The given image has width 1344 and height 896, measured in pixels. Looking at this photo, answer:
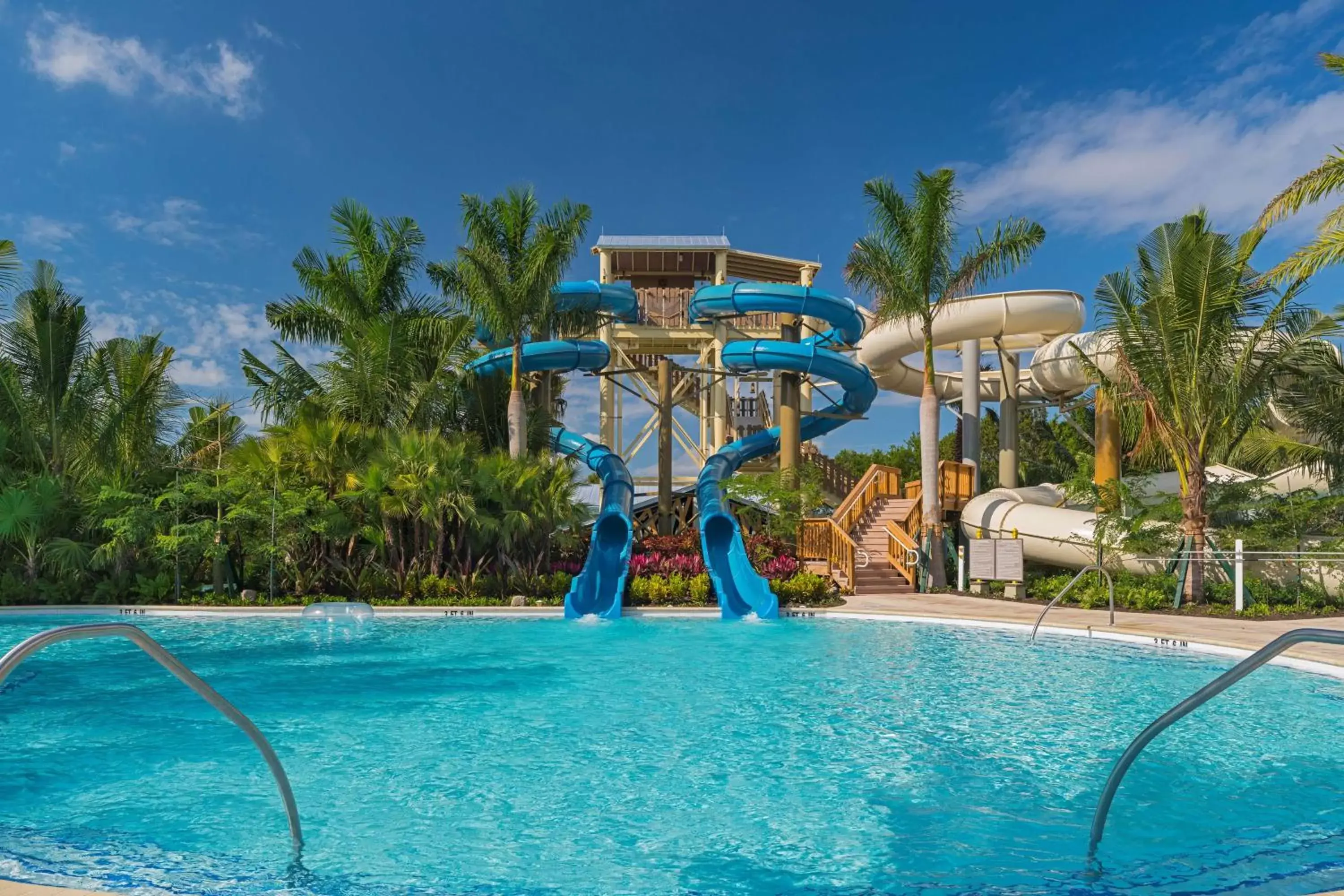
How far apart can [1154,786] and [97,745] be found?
8029 mm

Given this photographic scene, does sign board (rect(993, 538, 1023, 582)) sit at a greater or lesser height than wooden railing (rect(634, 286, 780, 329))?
lesser

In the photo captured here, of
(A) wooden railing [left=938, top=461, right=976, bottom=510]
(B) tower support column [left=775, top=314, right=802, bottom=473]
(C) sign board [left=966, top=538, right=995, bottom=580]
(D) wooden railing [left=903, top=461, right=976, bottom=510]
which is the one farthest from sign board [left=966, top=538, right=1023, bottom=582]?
(B) tower support column [left=775, top=314, right=802, bottom=473]

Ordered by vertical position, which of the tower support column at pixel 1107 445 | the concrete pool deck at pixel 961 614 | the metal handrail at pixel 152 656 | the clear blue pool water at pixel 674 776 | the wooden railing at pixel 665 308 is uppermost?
the wooden railing at pixel 665 308

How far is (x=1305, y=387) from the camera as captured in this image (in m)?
16.2

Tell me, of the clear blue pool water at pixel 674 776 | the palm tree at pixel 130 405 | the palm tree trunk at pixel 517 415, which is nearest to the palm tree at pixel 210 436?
the palm tree at pixel 130 405

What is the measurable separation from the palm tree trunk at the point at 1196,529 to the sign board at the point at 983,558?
3.20 meters

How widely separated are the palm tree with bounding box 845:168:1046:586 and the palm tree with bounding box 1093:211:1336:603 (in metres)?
2.85

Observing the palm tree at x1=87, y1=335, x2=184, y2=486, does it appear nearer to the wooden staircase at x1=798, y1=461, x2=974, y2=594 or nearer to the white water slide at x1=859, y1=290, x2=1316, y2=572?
the wooden staircase at x1=798, y1=461, x2=974, y2=594


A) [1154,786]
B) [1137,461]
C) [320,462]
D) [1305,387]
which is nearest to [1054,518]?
[1305,387]

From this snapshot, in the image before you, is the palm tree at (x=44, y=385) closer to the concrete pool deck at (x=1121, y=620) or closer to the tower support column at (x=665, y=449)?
the tower support column at (x=665, y=449)

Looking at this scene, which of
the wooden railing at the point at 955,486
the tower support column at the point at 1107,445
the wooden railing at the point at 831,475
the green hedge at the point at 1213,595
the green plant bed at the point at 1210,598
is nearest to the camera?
the green plant bed at the point at 1210,598

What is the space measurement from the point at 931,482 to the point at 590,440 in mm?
9617

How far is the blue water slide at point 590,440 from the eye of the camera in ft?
59.4

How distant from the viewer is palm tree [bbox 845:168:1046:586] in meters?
17.4
